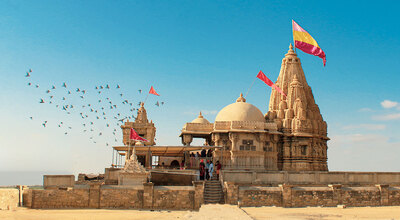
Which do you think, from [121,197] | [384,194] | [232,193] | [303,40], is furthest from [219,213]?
[303,40]

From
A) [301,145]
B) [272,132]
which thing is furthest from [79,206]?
[301,145]

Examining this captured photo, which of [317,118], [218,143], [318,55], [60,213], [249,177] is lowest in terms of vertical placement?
[60,213]

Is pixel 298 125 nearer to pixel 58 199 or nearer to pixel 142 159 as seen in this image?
pixel 142 159

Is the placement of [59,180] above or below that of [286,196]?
above

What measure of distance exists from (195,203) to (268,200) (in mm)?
4817

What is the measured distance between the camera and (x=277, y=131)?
42562 millimetres

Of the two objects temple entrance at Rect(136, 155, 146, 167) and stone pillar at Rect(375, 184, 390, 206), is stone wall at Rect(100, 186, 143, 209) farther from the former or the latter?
stone pillar at Rect(375, 184, 390, 206)

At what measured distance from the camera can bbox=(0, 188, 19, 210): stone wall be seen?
27484 millimetres

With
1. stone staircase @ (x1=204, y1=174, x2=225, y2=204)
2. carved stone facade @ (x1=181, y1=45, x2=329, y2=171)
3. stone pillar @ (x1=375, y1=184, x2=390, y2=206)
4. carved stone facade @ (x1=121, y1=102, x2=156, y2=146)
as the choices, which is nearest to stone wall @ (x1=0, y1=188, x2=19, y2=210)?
stone staircase @ (x1=204, y1=174, x2=225, y2=204)

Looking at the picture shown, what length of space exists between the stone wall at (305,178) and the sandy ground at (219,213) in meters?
3.32

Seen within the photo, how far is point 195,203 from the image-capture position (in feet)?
89.8

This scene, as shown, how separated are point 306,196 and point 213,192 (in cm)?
622

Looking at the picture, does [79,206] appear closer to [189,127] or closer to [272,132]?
[189,127]

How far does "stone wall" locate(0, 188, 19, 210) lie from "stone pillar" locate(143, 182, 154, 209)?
8.29m
